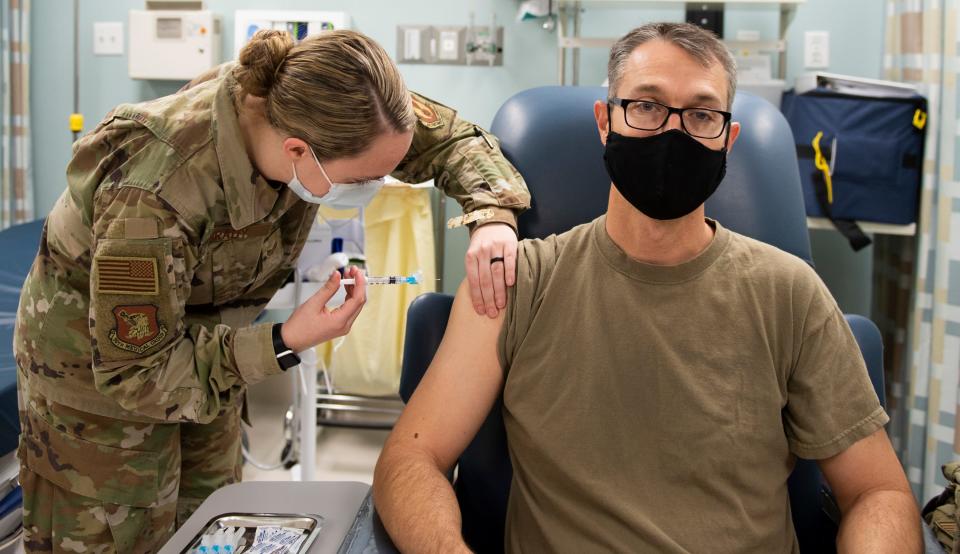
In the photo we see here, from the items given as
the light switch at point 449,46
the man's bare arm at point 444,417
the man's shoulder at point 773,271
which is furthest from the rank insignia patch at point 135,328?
the light switch at point 449,46

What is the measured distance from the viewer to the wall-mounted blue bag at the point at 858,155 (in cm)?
268

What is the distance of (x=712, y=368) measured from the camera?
1.25 m

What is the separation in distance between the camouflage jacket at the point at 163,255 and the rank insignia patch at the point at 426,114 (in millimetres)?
11

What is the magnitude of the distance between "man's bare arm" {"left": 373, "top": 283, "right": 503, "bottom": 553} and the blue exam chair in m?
0.09

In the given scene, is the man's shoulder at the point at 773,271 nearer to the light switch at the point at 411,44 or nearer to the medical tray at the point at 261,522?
the medical tray at the point at 261,522

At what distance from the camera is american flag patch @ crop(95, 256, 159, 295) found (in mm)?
1134

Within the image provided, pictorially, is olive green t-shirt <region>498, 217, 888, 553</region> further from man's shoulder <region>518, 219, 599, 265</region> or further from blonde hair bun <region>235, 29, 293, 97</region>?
blonde hair bun <region>235, 29, 293, 97</region>

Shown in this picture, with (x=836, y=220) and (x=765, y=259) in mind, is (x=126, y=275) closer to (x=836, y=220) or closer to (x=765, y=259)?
(x=765, y=259)

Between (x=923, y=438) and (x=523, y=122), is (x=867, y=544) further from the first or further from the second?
(x=923, y=438)

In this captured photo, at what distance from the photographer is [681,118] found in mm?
1257

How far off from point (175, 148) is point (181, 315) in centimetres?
26

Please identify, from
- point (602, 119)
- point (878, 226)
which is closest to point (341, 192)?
point (602, 119)

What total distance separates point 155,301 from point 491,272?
511 millimetres

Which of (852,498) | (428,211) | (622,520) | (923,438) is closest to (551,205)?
(622,520)
